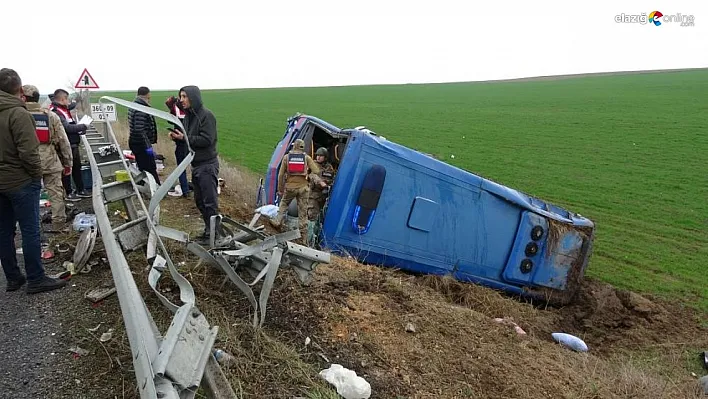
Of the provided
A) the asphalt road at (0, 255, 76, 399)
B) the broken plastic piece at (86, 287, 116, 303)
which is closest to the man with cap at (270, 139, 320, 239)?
the broken plastic piece at (86, 287, 116, 303)

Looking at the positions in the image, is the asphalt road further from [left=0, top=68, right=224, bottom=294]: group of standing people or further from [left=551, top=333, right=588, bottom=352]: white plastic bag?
[left=551, top=333, right=588, bottom=352]: white plastic bag

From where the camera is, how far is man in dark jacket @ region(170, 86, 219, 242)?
17.5ft

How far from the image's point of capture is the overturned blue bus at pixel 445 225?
5.44 m

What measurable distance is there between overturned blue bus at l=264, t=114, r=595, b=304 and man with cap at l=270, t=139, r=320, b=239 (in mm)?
506

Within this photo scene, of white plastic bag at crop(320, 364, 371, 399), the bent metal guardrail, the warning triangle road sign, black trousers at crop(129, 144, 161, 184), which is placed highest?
the warning triangle road sign

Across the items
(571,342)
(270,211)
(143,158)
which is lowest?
(571,342)

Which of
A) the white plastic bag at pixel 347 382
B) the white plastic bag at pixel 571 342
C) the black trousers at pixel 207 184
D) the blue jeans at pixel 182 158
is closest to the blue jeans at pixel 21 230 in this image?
the black trousers at pixel 207 184

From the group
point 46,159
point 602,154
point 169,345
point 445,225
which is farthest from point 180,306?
point 602,154

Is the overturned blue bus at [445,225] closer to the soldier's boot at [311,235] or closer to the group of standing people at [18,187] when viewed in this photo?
the soldier's boot at [311,235]

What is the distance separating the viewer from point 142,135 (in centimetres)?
734

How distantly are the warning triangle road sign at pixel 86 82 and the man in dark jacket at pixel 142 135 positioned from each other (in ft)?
18.7

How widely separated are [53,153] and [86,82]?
796cm

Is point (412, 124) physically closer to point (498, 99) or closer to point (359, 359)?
point (498, 99)

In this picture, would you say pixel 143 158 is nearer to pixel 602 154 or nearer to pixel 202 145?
pixel 202 145
